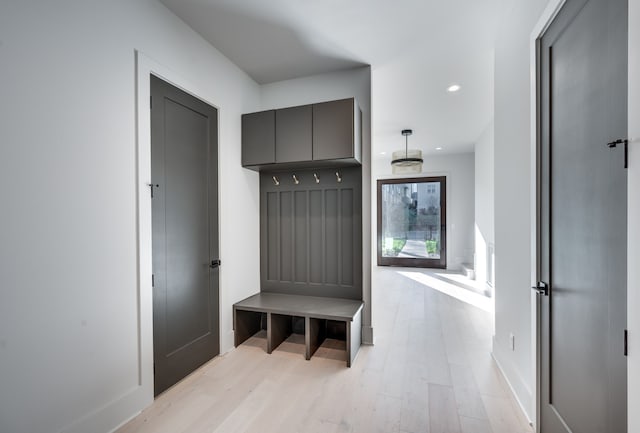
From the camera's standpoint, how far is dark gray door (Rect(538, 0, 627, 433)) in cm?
101

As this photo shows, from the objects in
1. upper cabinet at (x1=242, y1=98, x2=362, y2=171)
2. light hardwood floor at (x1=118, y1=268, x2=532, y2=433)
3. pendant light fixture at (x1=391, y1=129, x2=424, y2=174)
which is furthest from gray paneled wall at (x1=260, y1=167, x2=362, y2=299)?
pendant light fixture at (x1=391, y1=129, x2=424, y2=174)

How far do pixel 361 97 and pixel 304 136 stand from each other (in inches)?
31.0

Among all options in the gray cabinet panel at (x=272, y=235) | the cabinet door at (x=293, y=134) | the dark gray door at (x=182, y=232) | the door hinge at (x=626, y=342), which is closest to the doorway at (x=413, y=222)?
the gray cabinet panel at (x=272, y=235)

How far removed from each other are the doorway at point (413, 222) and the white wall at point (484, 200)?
3.79 ft

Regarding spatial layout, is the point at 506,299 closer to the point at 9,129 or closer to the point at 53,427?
the point at 53,427

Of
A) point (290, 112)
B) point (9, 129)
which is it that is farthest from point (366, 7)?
point (9, 129)

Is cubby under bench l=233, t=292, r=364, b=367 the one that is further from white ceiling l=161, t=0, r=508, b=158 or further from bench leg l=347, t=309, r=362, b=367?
white ceiling l=161, t=0, r=508, b=158

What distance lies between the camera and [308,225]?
10.5 ft

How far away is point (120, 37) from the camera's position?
1795mm

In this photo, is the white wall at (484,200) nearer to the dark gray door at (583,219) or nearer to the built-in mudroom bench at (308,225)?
the built-in mudroom bench at (308,225)

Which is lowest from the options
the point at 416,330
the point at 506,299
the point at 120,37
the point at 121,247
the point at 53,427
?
the point at 416,330

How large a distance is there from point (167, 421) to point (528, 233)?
2603 mm

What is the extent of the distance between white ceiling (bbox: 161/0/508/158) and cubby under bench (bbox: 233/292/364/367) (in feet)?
8.16
